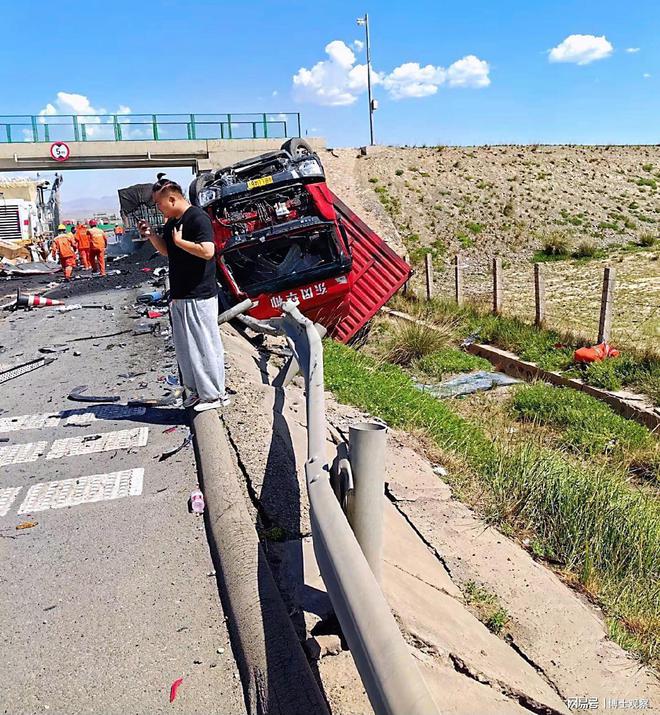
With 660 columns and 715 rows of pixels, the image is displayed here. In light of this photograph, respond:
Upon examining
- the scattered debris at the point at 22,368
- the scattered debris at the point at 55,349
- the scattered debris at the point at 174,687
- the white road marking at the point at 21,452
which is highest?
the scattered debris at the point at 55,349

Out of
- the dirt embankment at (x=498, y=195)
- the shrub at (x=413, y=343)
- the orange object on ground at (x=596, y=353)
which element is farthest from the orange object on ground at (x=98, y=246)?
the orange object on ground at (x=596, y=353)

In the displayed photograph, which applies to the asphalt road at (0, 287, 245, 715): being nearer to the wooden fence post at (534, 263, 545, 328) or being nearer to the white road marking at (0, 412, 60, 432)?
the white road marking at (0, 412, 60, 432)

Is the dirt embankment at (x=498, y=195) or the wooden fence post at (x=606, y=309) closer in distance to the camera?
the wooden fence post at (x=606, y=309)

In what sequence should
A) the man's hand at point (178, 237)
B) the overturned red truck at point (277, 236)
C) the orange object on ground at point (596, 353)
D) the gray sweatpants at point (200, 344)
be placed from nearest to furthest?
the man's hand at point (178, 237) < the gray sweatpants at point (200, 344) < the overturned red truck at point (277, 236) < the orange object on ground at point (596, 353)

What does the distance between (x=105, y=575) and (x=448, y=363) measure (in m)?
7.94

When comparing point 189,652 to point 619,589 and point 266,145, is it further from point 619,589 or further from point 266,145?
point 266,145

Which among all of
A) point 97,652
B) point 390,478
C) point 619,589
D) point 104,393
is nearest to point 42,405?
point 104,393

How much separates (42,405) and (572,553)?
184 inches

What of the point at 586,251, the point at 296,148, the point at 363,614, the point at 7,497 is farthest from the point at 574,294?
the point at 363,614

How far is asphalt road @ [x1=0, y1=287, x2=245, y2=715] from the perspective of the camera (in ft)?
7.90

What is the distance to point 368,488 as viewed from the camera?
7.84 feet

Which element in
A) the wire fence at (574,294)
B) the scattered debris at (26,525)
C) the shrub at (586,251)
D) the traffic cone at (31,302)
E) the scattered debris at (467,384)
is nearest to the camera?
the scattered debris at (26,525)

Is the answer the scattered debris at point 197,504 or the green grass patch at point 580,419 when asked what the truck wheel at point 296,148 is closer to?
the green grass patch at point 580,419

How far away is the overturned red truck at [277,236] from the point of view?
945 centimetres
